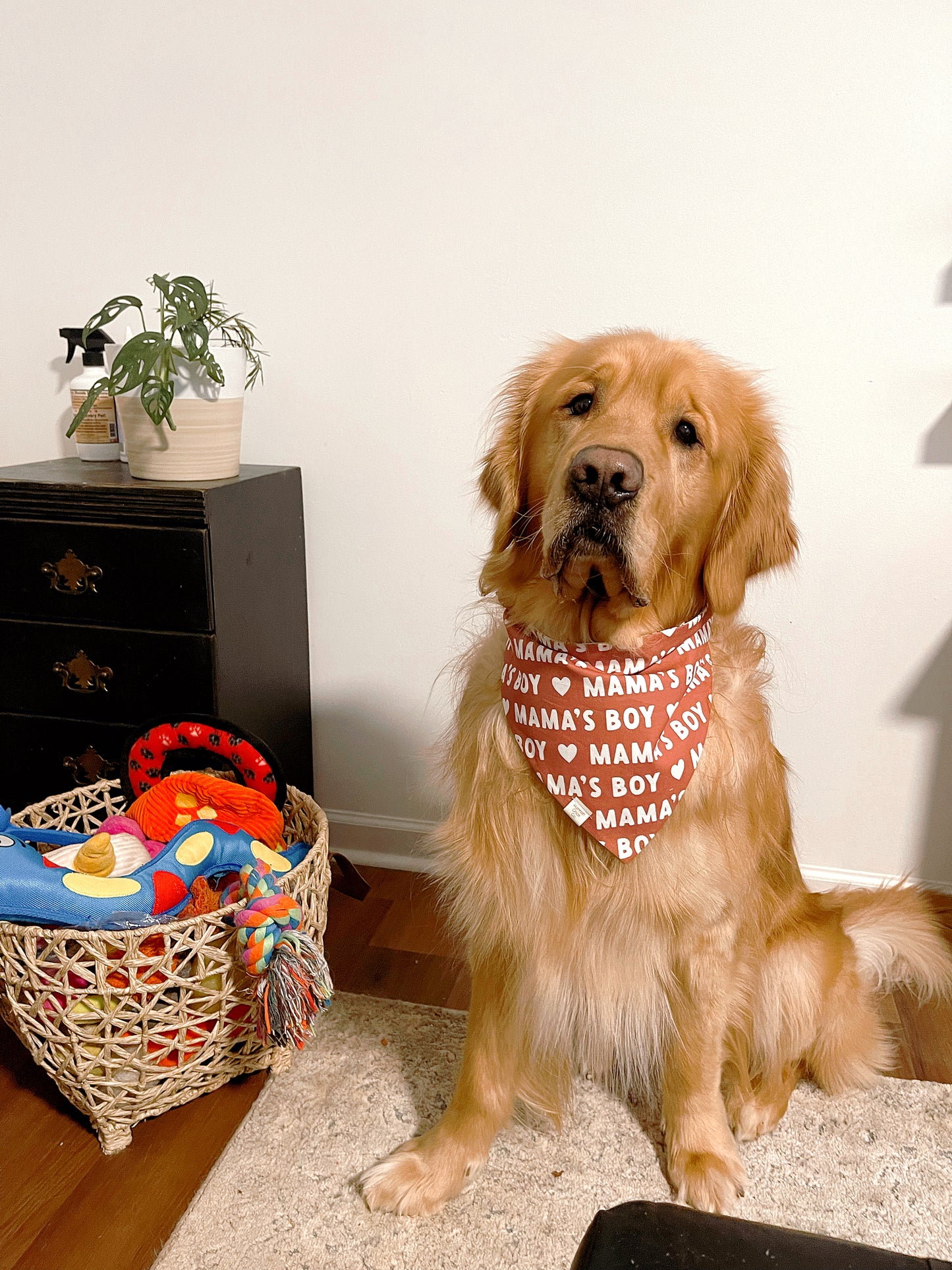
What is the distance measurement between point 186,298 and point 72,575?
527 mm

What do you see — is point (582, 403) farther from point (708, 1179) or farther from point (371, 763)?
point (371, 763)

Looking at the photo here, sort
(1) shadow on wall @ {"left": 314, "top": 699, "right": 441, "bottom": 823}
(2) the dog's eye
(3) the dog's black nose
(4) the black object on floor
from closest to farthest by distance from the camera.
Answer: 1. (4) the black object on floor
2. (3) the dog's black nose
3. (2) the dog's eye
4. (1) shadow on wall @ {"left": 314, "top": 699, "right": 441, "bottom": 823}

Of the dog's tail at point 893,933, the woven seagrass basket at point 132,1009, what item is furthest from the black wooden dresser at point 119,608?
the dog's tail at point 893,933

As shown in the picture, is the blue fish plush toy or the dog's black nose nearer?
the dog's black nose

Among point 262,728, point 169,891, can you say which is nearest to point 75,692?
point 262,728

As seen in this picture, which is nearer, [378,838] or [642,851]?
[642,851]

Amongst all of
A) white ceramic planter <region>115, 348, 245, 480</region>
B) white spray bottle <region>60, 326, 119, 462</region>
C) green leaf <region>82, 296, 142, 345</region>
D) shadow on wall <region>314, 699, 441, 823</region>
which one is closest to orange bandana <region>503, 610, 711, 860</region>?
white ceramic planter <region>115, 348, 245, 480</region>

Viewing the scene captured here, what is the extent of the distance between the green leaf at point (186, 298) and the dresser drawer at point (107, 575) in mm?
Result: 363

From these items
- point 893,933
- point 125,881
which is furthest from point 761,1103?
point 125,881

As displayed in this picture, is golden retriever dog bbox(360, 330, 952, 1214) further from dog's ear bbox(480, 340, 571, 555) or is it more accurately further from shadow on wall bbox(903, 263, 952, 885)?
shadow on wall bbox(903, 263, 952, 885)

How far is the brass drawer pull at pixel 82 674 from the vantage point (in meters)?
1.68

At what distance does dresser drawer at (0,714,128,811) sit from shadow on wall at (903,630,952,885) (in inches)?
61.0

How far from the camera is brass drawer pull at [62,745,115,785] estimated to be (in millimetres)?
1716

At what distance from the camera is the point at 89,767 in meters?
1.73
